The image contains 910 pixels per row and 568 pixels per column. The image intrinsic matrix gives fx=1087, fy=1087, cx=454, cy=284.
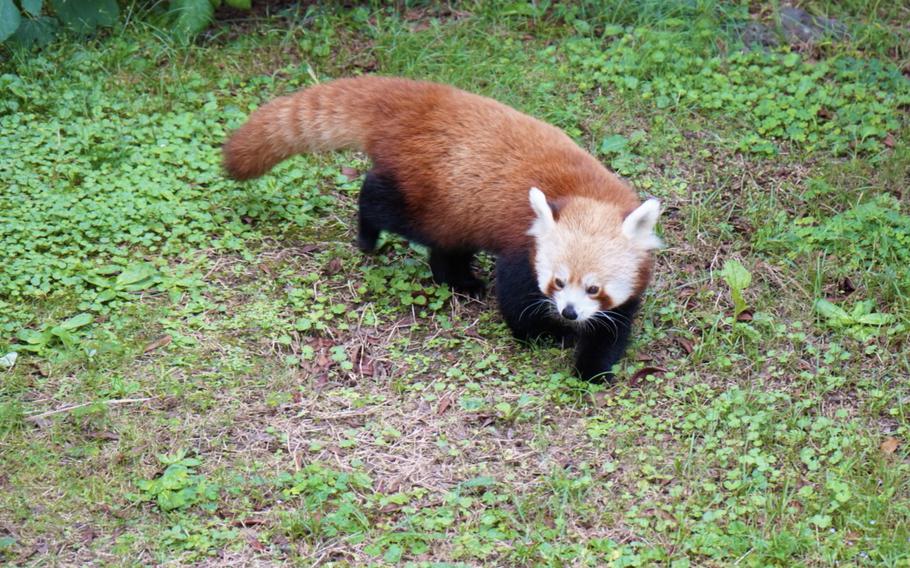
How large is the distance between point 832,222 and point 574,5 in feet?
7.42

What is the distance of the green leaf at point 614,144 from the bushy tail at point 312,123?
128 cm

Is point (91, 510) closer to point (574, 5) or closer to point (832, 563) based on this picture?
point (832, 563)

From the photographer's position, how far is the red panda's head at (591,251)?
422 cm

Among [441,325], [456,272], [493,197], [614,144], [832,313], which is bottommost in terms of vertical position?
[441,325]

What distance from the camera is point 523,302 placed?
4477 mm

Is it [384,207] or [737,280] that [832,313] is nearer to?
[737,280]

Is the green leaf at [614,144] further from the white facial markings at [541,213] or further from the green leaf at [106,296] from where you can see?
the green leaf at [106,296]

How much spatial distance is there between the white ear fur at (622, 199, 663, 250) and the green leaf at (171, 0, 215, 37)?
10.3ft

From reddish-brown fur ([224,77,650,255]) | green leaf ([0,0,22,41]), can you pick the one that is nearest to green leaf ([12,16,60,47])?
green leaf ([0,0,22,41])

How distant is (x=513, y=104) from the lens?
19.4 feet

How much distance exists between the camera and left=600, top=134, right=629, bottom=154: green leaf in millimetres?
5707

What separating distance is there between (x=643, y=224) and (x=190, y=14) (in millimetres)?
3227

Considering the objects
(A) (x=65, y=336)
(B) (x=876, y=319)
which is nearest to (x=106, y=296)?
(A) (x=65, y=336)

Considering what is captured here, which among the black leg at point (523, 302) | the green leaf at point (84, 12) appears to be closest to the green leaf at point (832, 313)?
the black leg at point (523, 302)
